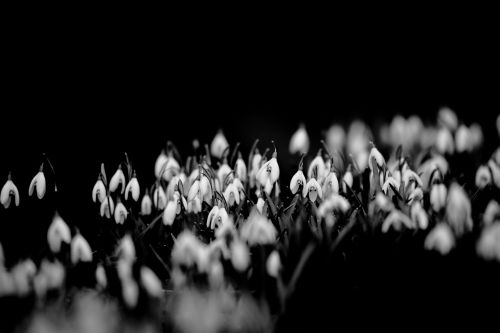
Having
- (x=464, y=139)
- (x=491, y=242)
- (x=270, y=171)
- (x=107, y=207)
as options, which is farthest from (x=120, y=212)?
(x=464, y=139)

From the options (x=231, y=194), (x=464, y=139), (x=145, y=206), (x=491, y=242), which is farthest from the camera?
(x=464, y=139)

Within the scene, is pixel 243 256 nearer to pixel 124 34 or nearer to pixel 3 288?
pixel 3 288

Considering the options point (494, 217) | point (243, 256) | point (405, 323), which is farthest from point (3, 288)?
point (494, 217)

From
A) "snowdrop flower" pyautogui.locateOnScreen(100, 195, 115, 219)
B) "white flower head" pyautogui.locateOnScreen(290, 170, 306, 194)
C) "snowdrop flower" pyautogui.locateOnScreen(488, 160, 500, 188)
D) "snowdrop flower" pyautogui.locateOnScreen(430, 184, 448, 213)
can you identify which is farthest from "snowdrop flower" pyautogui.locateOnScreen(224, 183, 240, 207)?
"snowdrop flower" pyautogui.locateOnScreen(488, 160, 500, 188)

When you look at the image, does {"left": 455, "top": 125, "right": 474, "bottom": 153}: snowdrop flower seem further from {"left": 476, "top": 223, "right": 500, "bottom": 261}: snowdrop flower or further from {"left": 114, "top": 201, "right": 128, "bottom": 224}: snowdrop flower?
{"left": 114, "top": 201, "right": 128, "bottom": 224}: snowdrop flower

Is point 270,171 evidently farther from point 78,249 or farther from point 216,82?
point 216,82

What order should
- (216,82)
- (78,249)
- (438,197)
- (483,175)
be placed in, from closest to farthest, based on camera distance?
1. (78,249)
2. (438,197)
3. (483,175)
4. (216,82)

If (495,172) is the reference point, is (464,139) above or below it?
above
